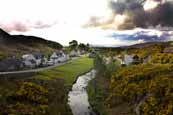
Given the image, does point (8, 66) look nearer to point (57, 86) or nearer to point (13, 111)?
point (57, 86)

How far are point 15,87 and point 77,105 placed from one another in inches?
685

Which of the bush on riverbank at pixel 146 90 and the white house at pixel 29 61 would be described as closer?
the bush on riverbank at pixel 146 90

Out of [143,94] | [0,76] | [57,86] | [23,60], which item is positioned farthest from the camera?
[23,60]

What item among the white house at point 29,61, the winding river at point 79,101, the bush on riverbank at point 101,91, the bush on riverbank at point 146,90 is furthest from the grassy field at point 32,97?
the white house at point 29,61

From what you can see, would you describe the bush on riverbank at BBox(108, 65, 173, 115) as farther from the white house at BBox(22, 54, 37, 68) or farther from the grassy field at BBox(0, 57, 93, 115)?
the white house at BBox(22, 54, 37, 68)

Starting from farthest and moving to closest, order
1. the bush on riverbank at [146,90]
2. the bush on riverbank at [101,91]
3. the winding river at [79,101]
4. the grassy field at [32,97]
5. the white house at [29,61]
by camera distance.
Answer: the white house at [29,61], the bush on riverbank at [101,91], the winding river at [79,101], the grassy field at [32,97], the bush on riverbank at [146,90]

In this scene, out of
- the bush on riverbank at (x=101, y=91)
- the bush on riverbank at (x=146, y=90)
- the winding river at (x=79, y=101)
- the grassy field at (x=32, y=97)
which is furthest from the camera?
the bush on riverbank at (x=101, y=91)

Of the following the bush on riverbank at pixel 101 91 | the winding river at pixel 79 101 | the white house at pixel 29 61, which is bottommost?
the winding river at pixel 79 101

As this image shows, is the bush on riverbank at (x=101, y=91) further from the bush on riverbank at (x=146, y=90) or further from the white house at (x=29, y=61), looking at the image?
the white house at (x=29, y=61)

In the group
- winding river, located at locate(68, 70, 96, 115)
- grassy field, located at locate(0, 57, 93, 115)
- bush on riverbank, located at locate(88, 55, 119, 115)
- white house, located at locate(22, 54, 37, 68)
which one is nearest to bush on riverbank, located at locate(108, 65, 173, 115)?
bush on riverbank, located at locate(88, 55, 119, 115)

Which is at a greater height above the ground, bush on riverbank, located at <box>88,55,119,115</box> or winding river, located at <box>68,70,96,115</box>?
bush on riverbank, located at <box>88,55,119,115</box>

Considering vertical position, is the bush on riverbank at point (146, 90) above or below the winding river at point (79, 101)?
above

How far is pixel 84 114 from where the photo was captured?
71.8 meters

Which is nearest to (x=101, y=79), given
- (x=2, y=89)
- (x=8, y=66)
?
(x=8, y=66)
